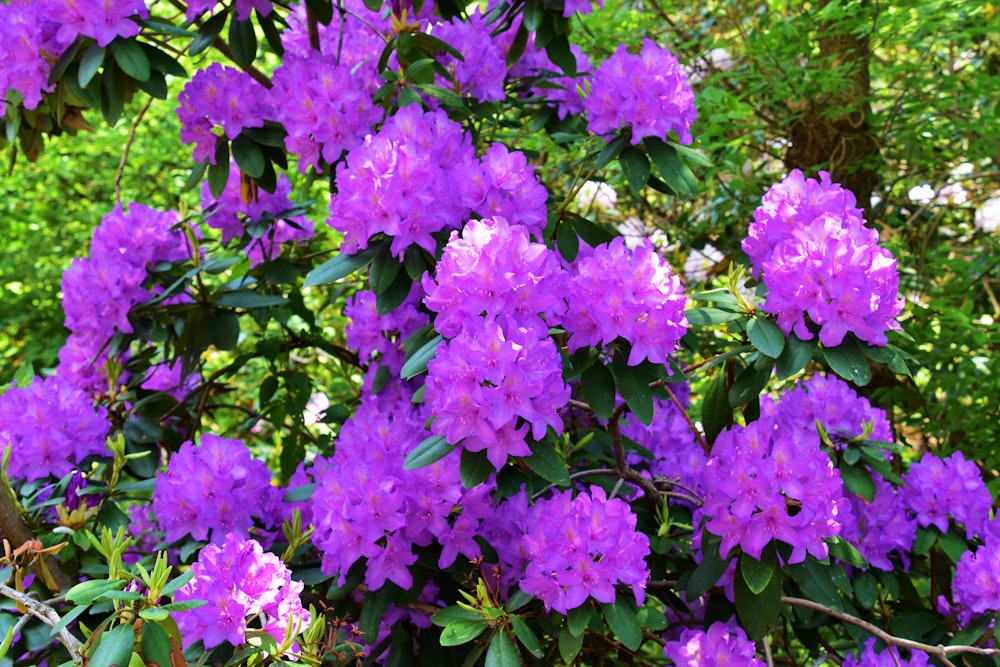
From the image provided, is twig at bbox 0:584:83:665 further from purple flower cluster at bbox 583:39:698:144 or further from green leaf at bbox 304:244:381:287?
purple flower cluster at bbox 583:39:698:144

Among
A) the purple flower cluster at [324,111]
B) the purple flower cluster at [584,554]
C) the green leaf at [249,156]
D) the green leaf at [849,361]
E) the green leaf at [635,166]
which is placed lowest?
the purple flower cluster at [584,554]

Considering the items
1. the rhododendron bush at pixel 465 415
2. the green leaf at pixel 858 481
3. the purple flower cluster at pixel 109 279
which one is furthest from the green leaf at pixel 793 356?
the purple flower cluster at pixel 109 279

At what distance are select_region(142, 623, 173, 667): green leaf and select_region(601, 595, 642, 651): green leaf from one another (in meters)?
0.54

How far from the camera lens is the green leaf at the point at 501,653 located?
3.83ft

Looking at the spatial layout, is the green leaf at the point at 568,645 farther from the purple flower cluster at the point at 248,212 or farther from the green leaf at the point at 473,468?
the purple flower cluster at the point at 248,212

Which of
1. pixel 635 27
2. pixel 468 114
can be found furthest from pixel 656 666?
pixel 635 27

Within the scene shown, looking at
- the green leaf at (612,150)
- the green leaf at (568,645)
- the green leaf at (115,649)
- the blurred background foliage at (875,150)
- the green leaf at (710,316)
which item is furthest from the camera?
the blurred background foliage at (875,150)

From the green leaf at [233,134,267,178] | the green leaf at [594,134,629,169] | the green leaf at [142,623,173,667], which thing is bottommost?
the green leaf at [142,623,173,667]

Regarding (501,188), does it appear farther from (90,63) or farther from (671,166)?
(90,63)

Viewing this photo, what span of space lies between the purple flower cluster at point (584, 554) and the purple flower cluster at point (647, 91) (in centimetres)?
62

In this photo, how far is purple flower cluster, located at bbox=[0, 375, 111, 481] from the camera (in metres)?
1.52

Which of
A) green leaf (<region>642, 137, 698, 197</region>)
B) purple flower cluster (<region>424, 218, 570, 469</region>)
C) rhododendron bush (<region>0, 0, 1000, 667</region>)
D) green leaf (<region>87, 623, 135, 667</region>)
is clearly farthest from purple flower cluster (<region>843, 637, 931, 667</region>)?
green leaf (<region>87, 623, 135, 667</region>)

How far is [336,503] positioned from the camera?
1284mm

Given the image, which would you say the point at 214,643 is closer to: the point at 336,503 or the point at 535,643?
the point at 336,503
